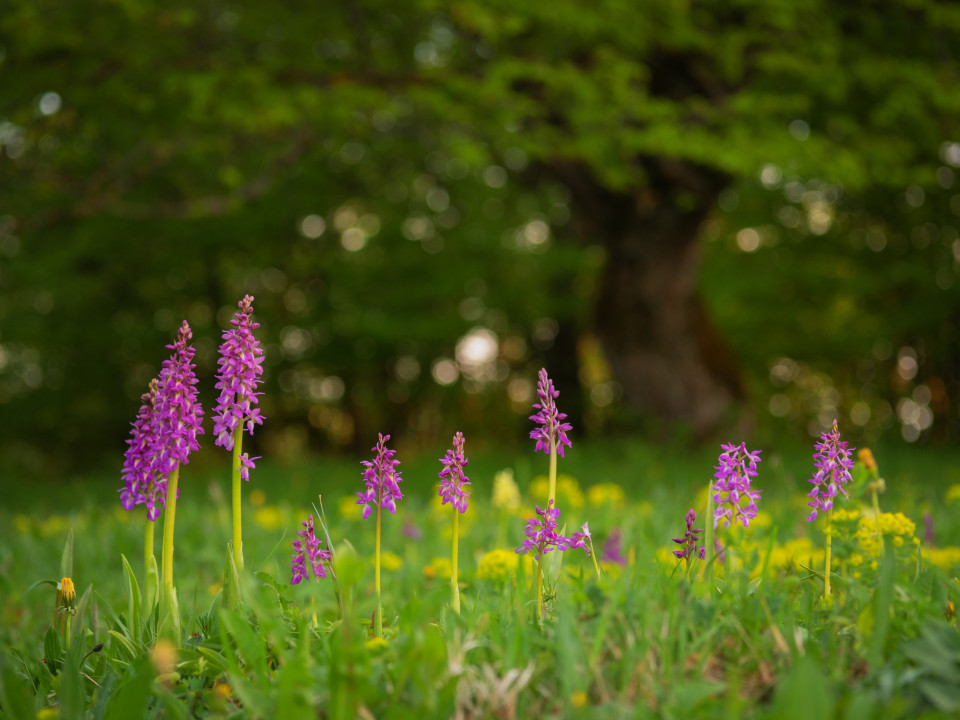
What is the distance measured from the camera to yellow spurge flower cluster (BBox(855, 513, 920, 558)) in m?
1.86

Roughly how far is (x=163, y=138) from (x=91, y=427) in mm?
11656

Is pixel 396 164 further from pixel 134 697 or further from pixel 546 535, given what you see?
pixel 134 697

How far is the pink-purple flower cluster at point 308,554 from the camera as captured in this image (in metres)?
1.83

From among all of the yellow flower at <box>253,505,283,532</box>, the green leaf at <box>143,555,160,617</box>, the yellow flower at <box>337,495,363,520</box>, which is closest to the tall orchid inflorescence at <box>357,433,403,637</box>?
the green leaf at <box>143,555,160,617</box>

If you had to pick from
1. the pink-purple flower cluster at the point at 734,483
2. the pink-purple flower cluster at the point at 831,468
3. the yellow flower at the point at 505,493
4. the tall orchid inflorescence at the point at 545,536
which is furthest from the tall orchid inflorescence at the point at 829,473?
the yellow flower at the point at 505,493

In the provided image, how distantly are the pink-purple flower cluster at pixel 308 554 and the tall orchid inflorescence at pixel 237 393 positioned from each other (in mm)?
170

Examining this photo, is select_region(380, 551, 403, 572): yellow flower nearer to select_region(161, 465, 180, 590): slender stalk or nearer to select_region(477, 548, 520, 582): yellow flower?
select_region(477, 548, 520, 582): yellow flower

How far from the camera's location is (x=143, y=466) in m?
1.75

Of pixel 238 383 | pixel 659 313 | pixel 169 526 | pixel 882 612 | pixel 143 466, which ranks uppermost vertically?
pixel 238 383

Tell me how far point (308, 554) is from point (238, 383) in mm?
467

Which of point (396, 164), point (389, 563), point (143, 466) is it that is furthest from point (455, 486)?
point (396, 164)

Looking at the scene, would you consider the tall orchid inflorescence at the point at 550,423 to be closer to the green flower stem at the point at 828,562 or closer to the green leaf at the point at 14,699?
the green flower stem at the point at 828,562

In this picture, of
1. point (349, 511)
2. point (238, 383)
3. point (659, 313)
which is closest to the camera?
point (238, 383)

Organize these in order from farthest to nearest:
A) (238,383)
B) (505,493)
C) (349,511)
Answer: (349,511) → (505,493) → (238,383)
